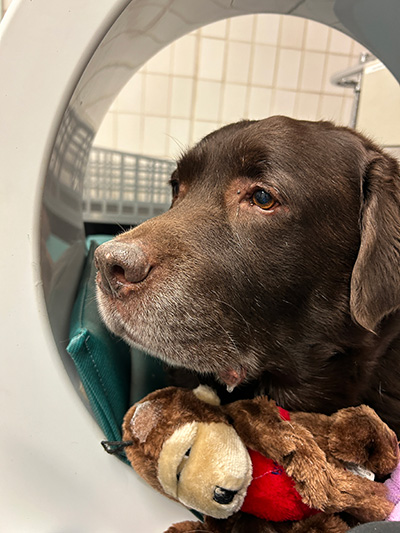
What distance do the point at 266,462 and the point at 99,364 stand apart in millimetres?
405

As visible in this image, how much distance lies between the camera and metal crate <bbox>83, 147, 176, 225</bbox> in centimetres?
226

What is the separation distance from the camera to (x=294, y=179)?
90cm

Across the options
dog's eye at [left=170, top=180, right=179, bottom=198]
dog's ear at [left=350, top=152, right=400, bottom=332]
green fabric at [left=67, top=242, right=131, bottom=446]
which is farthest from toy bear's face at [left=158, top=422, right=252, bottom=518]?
dog's eye at [left=170, top=180, right=179, bottom=198]

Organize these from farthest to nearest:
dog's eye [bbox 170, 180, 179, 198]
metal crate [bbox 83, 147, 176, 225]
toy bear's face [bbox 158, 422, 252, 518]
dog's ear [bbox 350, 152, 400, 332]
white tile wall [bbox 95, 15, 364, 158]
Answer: white tile wall [bbox 95, 15, 364, 158], metal crate [bbox 83, 147, 176, 225], dog's eye [bbox 170, 180, 179, 198], dog's ear [bbox 350, 152, 400, 332], toy bear's face [bbox 158, 422, 252, 518]

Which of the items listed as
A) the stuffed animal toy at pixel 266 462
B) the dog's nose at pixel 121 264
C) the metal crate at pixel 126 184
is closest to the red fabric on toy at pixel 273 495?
the stuffed animal toy at pixel 266 462

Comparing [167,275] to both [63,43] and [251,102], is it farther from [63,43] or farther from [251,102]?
[251,102]

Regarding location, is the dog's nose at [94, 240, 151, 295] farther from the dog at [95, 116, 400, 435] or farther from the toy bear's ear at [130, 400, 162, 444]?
the toy bear's ear at [130, 400, 162, 444]

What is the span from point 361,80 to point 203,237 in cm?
167

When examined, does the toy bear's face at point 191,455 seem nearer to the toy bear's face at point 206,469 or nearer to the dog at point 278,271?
the toy bear's face at point 206,469

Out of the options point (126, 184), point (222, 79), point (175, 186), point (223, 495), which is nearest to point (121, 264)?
point (223, 495)

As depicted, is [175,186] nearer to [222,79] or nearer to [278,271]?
[278,271]

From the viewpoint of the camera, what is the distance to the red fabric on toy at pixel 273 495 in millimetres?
779

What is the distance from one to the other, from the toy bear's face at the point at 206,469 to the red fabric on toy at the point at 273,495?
30mm

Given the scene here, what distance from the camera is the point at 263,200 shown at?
91 cm
